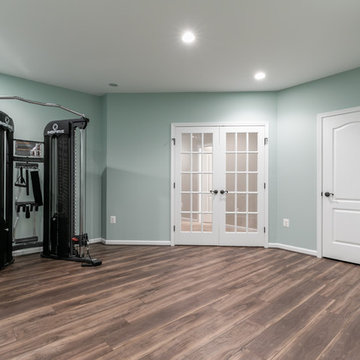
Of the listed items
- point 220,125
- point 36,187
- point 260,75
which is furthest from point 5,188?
point 260,75

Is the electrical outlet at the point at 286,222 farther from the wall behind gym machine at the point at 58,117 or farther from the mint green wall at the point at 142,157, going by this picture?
the wall behind gym machine at the point at 58,117

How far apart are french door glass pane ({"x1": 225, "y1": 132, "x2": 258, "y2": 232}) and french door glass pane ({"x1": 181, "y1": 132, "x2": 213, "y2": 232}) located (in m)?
0.30

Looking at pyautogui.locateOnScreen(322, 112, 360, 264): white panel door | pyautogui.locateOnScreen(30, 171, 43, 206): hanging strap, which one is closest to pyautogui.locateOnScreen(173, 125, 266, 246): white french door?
pyautogui.locateOnScreen(322, 112, 360, 264): white panel door

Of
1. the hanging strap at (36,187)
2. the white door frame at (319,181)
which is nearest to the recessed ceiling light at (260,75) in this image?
the white door frame at (319,181)

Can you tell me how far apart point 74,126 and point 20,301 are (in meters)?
2.10

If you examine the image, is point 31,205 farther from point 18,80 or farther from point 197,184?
point 197,184

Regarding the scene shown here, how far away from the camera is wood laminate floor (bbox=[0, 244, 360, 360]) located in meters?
1.57

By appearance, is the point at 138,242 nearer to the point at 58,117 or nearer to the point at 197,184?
the point at 197,184

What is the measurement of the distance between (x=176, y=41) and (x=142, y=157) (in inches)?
77.9

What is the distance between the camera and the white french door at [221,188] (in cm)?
402

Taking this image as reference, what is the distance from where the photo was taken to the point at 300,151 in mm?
3752

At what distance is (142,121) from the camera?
4160 mm

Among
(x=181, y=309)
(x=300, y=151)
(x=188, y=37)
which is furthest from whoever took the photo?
(x=300, y=151)

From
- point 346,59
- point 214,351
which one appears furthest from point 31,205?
point 346,59
